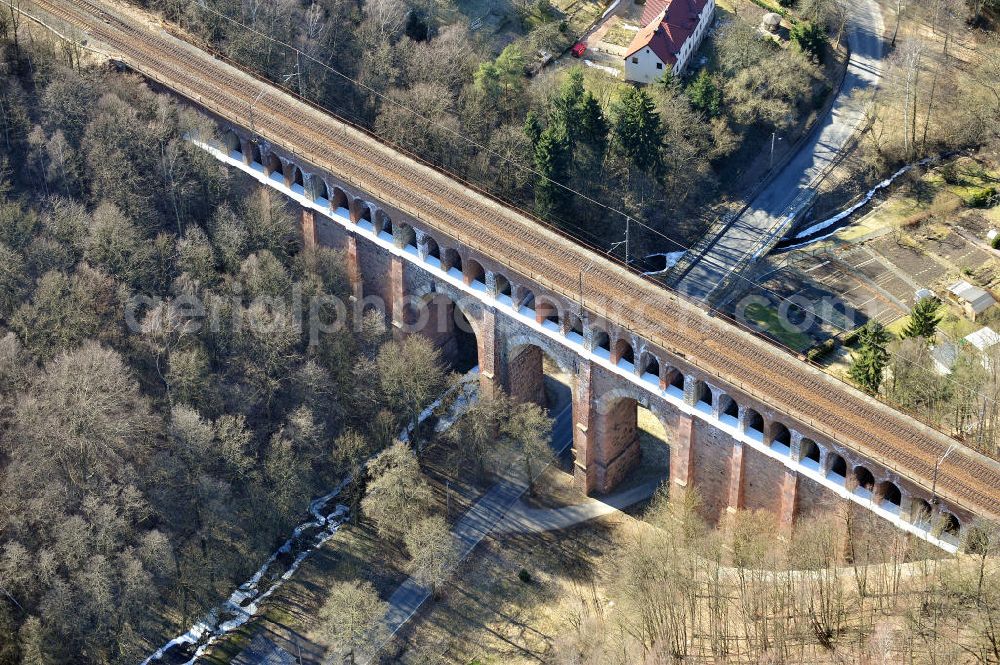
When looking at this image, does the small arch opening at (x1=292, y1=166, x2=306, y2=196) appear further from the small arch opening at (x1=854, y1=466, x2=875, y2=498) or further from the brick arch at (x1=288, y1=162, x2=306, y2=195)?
the small arch opening at (x1=854, y1=466, x2=875, y2=498)

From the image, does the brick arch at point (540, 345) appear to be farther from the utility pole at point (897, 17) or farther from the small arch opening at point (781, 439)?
the utility pole at point (897, 17)

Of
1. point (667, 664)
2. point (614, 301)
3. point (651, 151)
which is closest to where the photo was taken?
point (667, 664)

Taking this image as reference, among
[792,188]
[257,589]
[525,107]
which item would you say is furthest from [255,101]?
[792,188]

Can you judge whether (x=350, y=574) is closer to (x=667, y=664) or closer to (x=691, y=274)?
(x=667, y=664)

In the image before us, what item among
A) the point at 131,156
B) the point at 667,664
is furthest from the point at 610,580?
the point at 131,156

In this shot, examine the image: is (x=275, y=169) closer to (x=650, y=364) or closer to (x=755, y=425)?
(x=650, y=364)

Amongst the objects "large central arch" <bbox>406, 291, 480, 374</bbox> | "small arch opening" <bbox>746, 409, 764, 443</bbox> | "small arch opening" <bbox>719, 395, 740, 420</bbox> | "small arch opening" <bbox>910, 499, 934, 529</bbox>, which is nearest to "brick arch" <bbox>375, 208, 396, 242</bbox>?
"large central arch" <bbox>406, 291, 480, 374</bbox>
